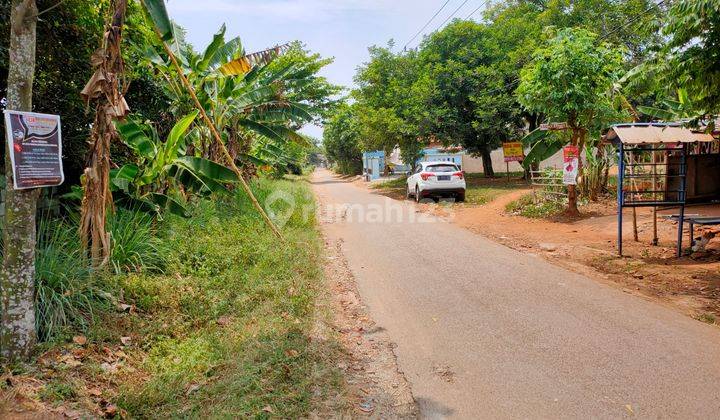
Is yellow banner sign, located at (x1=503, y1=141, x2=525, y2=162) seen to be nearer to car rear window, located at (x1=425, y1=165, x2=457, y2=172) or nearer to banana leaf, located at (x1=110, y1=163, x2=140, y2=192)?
car rear window, located at (x1=425, y1=165, x2=457, y2=172)

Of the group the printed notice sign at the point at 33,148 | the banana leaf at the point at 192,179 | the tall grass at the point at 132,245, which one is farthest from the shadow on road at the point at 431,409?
the banana leaf at the point at 192,179

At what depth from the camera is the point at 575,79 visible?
11648 mm

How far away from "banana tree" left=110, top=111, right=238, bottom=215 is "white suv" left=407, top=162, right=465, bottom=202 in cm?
1067

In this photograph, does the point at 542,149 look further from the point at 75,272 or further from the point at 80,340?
the point at 80,340

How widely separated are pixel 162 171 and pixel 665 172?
8.43 metres

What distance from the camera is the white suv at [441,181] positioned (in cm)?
1736

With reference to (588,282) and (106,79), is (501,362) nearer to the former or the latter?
(588,282)

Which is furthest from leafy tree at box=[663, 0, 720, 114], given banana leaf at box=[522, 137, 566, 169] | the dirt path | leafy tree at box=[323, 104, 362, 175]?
leafy tree at box=[323, 104, 362, 175]

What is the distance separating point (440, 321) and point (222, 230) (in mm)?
4638

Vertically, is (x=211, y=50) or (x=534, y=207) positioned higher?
(x=211, y=50)

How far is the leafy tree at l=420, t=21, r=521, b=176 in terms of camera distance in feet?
70.7

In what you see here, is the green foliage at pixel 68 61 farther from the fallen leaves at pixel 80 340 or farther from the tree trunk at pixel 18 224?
the fallen leaves at pixel 80 340

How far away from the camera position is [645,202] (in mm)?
7953

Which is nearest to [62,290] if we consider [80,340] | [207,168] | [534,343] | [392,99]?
[80,340]
